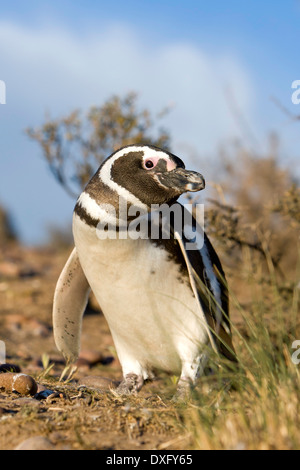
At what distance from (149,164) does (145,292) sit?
0.73m

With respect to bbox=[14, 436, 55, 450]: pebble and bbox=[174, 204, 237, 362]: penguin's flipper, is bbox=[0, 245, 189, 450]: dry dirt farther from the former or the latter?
bbox=[174, 204, 237, 362]: penguin's flipper

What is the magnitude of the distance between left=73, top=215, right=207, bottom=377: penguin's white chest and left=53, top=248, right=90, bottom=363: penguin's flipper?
0.49m

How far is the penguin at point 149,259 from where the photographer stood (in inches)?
134

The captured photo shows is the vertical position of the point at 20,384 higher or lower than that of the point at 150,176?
lower

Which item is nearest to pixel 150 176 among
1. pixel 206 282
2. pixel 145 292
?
pixel 145 292

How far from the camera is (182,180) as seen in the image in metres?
3.32

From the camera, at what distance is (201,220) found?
5.01 m

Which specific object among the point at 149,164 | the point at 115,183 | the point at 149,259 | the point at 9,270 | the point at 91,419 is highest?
the point at 149,164

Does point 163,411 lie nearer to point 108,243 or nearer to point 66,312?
point 108,243

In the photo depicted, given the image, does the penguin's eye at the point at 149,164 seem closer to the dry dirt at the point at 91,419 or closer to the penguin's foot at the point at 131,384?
the dry dirt at the point at 91,419

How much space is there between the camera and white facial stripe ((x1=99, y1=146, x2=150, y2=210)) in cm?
342

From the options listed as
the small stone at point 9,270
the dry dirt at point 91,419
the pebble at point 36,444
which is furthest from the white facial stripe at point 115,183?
the small stone at point 9,270

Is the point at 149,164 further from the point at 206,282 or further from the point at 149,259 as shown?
the point at 206,282

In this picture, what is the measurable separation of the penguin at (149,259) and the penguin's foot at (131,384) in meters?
0.01
